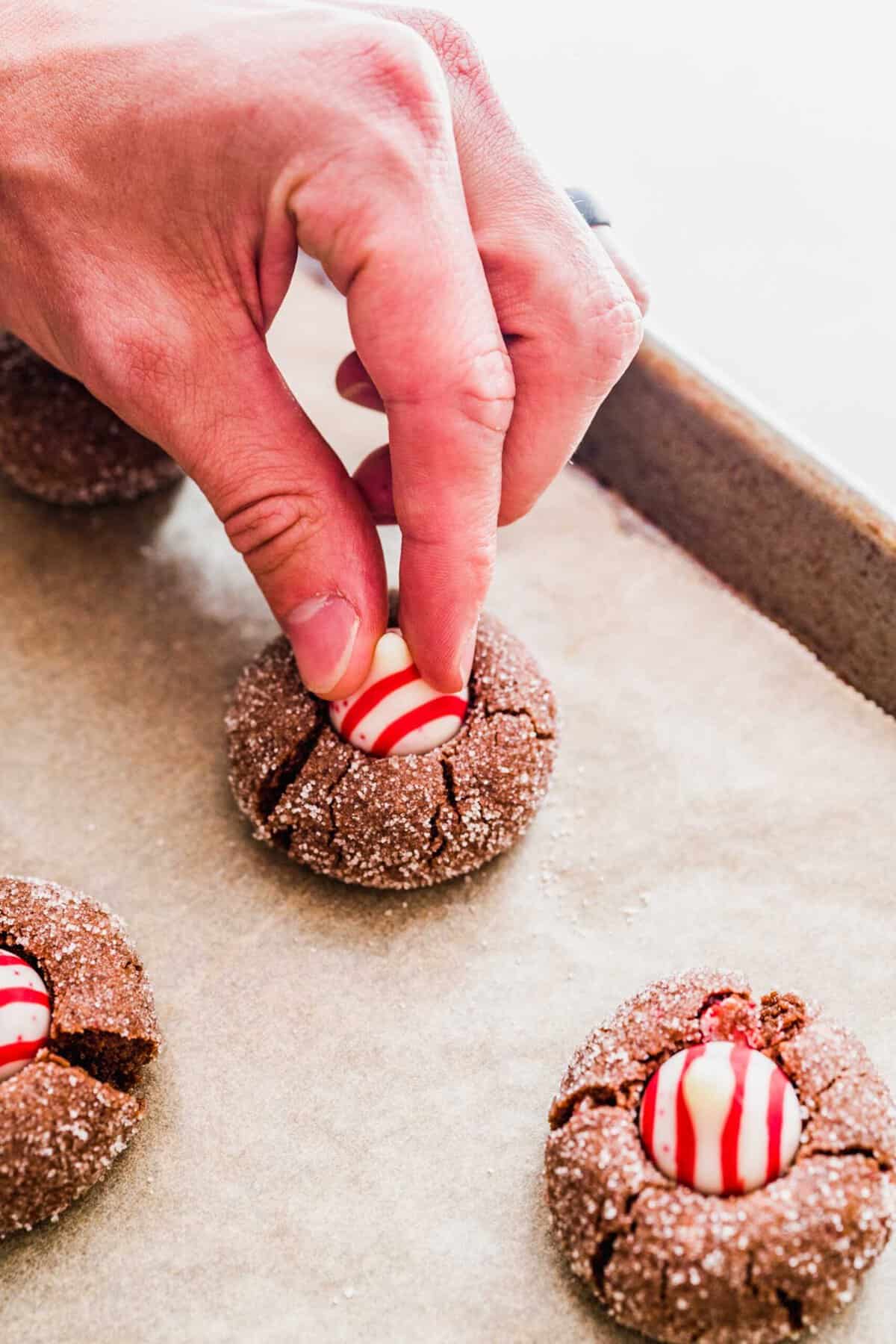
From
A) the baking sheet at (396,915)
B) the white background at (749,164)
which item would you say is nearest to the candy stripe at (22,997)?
the baking sheet at (396,915)

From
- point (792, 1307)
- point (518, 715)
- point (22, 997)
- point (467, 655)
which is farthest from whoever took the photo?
point (518, 715)

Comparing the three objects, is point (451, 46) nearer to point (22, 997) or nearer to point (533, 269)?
point (533, 269)

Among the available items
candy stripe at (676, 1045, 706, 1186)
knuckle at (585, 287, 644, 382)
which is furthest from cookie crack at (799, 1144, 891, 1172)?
knuckle at (585, 287, 644, 382)

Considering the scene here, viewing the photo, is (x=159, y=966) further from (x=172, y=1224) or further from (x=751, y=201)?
(x=751, y=201)

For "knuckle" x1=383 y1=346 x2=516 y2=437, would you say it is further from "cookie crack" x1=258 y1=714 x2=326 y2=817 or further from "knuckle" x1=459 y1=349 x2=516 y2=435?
"cookie crack" x1=258 y1=714 x2=326 y2=817

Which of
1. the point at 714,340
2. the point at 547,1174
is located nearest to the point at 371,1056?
the point at 547,1174

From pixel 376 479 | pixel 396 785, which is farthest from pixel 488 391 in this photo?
pixel 396 785
